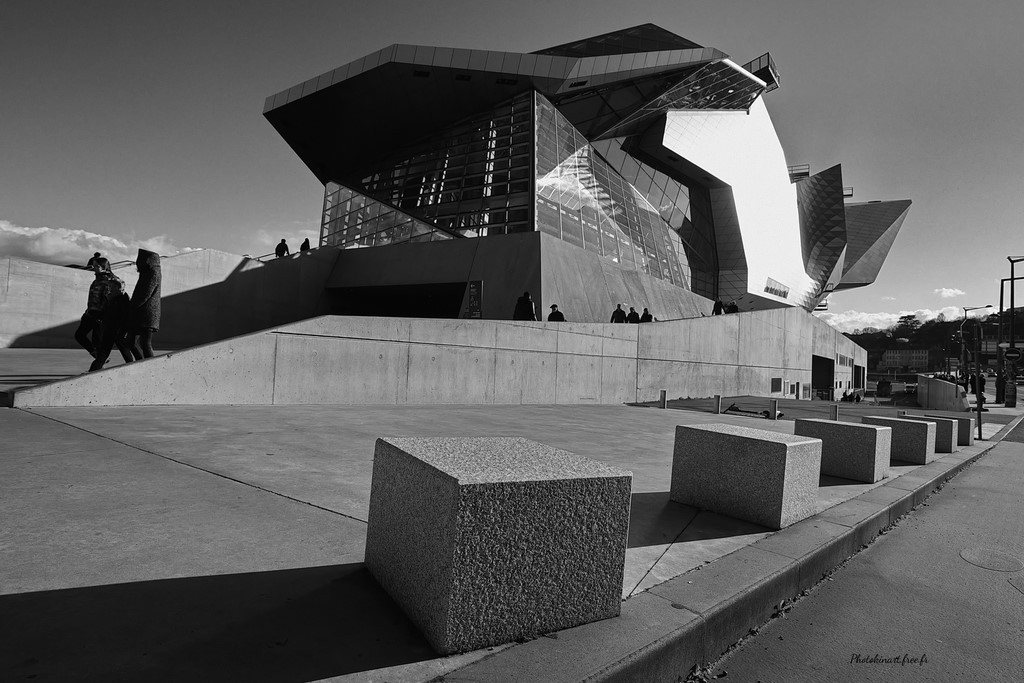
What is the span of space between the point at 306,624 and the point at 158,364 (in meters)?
8.27

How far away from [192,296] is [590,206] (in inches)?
777

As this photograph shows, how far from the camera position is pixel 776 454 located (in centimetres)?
426

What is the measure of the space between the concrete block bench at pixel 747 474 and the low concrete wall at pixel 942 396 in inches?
1087

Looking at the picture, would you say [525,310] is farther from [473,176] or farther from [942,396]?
[942,396]

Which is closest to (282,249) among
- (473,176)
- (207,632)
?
(473,176)

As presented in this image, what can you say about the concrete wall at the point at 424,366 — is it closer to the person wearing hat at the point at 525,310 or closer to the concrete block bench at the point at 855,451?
the person wearing hat at the point at 525,310

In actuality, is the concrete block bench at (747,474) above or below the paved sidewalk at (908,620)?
above

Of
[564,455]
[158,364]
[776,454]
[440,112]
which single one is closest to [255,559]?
[564,455]

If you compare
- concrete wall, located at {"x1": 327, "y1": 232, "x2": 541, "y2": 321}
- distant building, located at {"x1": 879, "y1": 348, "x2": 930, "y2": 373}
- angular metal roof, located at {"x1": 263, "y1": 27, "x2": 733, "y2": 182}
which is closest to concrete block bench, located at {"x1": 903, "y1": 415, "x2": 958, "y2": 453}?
concrete wall, located at {"x1": 327, "y1": 232, "x2": 541, "y2": 321}

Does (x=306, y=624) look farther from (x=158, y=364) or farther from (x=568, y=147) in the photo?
(x=568, y=147)

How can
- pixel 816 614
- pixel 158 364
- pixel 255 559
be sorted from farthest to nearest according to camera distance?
pixel 158 364
pixel 816 614
pixel 255 559

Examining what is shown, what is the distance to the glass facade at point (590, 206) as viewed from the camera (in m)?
26.8

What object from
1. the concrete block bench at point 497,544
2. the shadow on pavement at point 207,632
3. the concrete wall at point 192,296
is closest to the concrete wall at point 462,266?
the concrete wall at point 192,296

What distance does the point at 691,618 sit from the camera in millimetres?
2520
